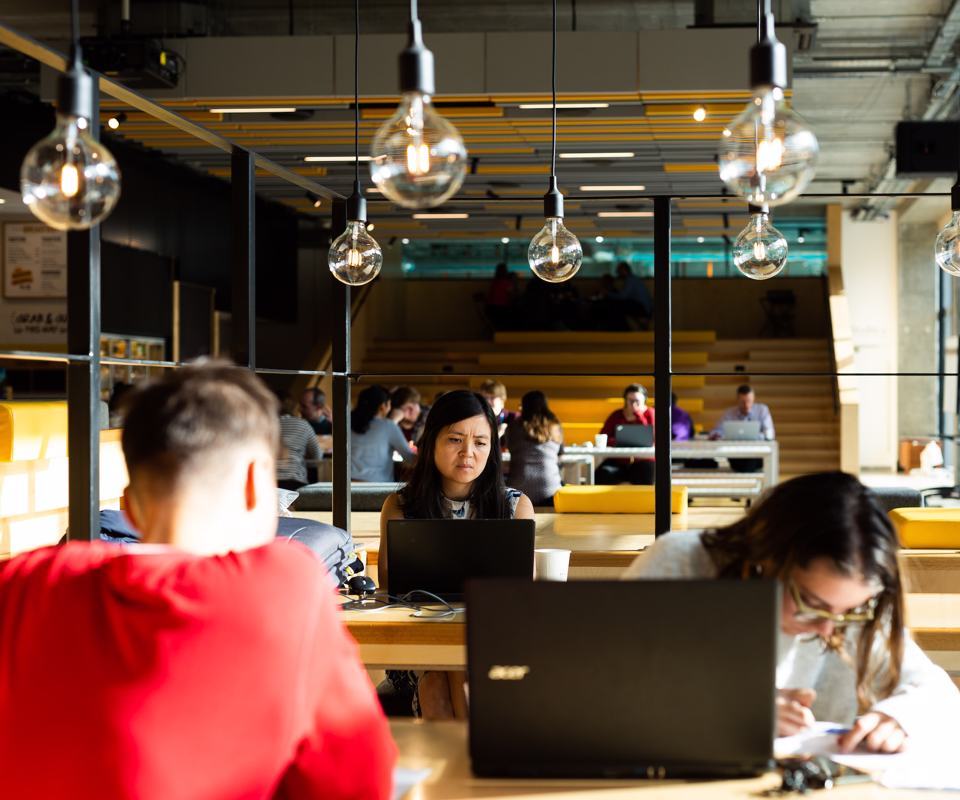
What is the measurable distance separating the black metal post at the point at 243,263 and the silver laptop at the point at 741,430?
7248 millimetres

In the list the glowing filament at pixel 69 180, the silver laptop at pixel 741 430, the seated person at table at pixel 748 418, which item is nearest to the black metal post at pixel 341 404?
the glowing filament at pixel 69 180

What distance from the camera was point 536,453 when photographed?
7.75 meters

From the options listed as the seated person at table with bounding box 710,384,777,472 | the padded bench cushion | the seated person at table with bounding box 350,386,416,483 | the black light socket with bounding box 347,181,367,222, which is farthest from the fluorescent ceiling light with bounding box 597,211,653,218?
the black light socket with bounding box 347,181,367,222

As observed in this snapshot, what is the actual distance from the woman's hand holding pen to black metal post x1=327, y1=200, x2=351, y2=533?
3185 millimetres

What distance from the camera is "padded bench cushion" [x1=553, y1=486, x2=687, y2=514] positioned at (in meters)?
6.55

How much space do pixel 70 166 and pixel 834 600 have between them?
1363 mm

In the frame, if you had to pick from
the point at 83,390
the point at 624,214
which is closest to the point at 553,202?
the point at 83,390

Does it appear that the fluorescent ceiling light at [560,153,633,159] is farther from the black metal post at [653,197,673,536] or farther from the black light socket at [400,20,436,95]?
the black light socket at [400,20,436,95]

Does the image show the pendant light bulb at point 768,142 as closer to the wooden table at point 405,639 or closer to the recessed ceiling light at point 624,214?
the wooden table at point 405,639

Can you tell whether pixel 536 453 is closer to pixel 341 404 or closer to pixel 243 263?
pixel 341 404

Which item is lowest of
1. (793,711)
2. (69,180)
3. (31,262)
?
(793,711)

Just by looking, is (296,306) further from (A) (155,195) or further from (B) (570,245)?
(B) (570,245)

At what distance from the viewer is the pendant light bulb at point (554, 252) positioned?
3.58m

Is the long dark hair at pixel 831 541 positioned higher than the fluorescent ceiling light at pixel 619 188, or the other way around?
the fluorescent ceiling light at pixel 619 188
